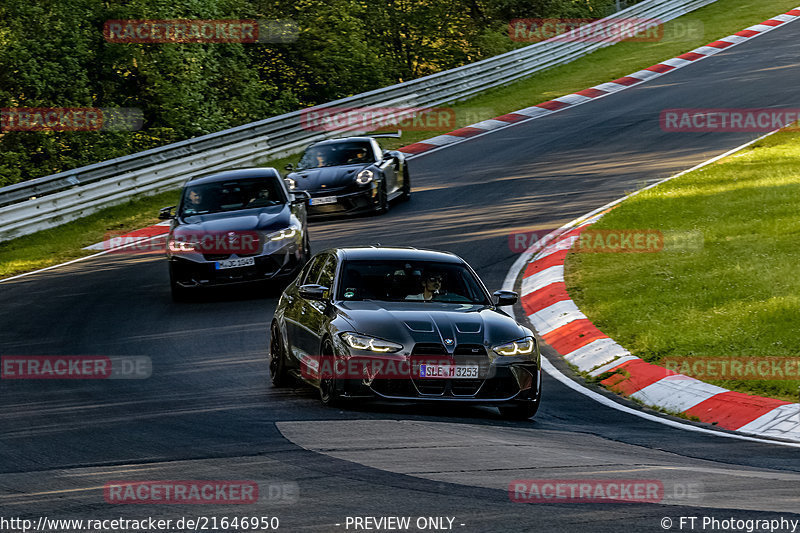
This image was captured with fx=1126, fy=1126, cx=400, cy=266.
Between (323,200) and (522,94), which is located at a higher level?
(522,94)

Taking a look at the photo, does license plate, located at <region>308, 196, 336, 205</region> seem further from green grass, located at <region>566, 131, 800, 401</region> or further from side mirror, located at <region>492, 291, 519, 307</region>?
side mirror, located at <region>492, 291, 519, 307</region>

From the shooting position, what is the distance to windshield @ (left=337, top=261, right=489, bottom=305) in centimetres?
1013

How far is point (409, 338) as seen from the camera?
29.8 feet

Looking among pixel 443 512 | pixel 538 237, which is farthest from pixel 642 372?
pixel 538 237

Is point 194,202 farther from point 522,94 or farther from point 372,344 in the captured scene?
point 522,94

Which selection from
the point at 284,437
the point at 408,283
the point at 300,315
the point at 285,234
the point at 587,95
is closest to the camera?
the point at 284,437

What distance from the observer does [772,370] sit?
10188mm

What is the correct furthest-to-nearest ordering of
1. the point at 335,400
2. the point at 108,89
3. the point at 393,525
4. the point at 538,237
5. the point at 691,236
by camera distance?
the point at 108,89 < the point at 538,237 < the point at 691,236 < the point at 335,400 < the point at 393,525

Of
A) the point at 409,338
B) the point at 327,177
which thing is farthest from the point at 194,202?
the point at 409,338

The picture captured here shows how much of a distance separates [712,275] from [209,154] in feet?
48.3

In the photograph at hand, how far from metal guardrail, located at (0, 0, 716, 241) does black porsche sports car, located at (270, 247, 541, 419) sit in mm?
13112

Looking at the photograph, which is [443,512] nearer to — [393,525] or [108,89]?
[393,525]

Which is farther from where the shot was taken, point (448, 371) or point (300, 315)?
point (300, 315)

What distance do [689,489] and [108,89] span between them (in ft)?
87.7
